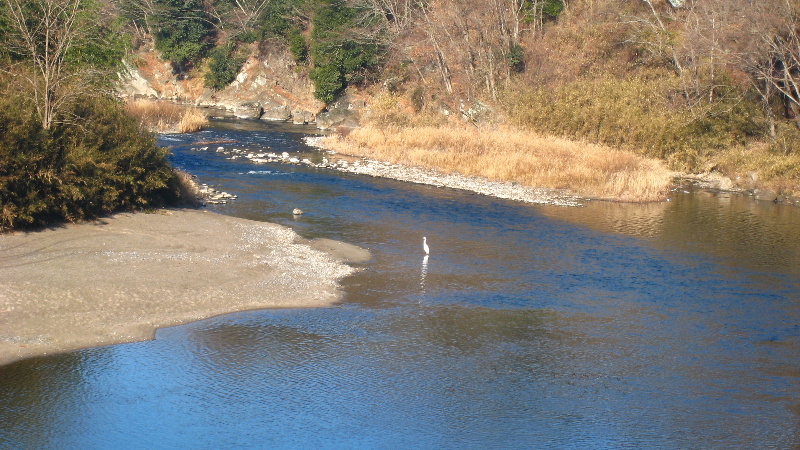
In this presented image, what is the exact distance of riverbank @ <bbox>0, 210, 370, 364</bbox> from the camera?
492 inches

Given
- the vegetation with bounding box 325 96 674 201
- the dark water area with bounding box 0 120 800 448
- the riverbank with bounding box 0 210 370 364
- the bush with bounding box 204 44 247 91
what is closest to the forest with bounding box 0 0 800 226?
the bush with bounding box 204 44 247 91

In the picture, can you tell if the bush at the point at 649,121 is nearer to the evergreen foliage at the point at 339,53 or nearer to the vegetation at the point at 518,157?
the vegetation at the point at 518,157

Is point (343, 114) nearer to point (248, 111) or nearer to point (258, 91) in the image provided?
point (248, 111)

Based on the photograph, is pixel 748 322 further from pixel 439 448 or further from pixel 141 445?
pixel 141 445

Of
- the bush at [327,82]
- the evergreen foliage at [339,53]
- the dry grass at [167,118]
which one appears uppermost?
the evergreen foliage at [339,53]

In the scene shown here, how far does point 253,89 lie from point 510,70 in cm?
2251

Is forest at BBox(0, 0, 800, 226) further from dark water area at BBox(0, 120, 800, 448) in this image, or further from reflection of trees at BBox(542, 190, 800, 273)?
dark water area at BBox(0, 120, 800, 448)

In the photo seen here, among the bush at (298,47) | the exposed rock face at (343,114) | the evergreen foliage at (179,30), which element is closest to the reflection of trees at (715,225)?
the exposed rock face at (343,114)

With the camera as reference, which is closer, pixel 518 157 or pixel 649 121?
pixel 518 157

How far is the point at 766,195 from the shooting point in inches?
1159

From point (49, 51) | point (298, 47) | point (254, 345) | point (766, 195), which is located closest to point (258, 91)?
point (298, 47)

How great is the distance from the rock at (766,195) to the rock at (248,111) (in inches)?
1376

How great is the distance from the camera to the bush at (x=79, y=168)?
16266mm

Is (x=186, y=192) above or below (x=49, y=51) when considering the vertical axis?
below
